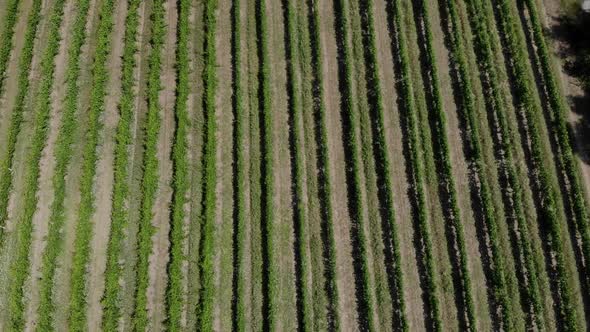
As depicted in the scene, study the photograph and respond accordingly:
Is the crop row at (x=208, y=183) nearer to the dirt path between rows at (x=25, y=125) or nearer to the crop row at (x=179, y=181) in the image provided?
the crop row at (x=179, y=181)

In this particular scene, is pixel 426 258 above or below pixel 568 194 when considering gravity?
below

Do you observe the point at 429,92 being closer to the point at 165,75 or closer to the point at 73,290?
the point at 165,75

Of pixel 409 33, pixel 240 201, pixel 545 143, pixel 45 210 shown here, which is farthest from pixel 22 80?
pixel 545 143

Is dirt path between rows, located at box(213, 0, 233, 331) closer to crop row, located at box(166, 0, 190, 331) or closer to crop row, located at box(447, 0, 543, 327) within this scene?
crop row, located at box(166, 0, 190, 331)

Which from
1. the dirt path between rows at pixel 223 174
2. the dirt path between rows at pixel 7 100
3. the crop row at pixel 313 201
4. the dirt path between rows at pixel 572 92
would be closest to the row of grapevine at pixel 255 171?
the dirt path between rows at pixel 223 174

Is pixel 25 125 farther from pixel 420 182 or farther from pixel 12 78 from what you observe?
pixel 420 182

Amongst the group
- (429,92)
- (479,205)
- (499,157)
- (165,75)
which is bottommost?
(479,205)

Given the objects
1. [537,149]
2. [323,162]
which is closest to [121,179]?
[323,162]
